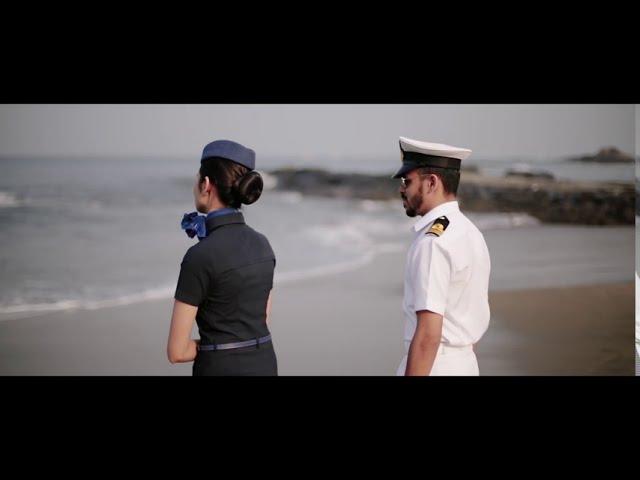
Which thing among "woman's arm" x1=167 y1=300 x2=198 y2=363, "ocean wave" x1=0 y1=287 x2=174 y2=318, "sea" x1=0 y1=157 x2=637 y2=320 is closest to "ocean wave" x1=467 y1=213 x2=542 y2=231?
"sea" x1=0 y1=157 x2=637 y2=320

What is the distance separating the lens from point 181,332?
2.03m

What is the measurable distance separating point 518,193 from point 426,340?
13628mm

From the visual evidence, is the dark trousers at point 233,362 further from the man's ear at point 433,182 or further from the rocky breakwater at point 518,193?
the rocky breakwater at point 518,193

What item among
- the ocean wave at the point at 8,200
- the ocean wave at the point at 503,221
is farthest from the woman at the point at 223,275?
the ocean wave at the point at 8,200

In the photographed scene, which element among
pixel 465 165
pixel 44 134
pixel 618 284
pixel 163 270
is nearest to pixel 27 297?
pixel 163 270

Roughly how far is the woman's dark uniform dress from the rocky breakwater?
10.0 metres

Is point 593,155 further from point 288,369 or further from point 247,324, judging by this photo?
point 247,324

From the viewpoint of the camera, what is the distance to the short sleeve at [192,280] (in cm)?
200

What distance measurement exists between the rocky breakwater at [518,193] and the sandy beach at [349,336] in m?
4.50

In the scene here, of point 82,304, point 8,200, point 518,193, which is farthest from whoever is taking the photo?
point 8,200

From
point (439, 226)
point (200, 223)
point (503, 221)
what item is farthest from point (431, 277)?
point (503, 221)

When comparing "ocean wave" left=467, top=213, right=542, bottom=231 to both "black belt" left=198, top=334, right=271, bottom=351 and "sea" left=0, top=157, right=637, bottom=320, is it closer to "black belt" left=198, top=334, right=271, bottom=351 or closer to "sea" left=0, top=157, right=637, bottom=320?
"sea" left=0, top=157, right=637, bottom=320

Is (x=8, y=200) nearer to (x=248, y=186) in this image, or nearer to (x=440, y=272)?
(x=248, y=186)

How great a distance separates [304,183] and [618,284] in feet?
45.4
